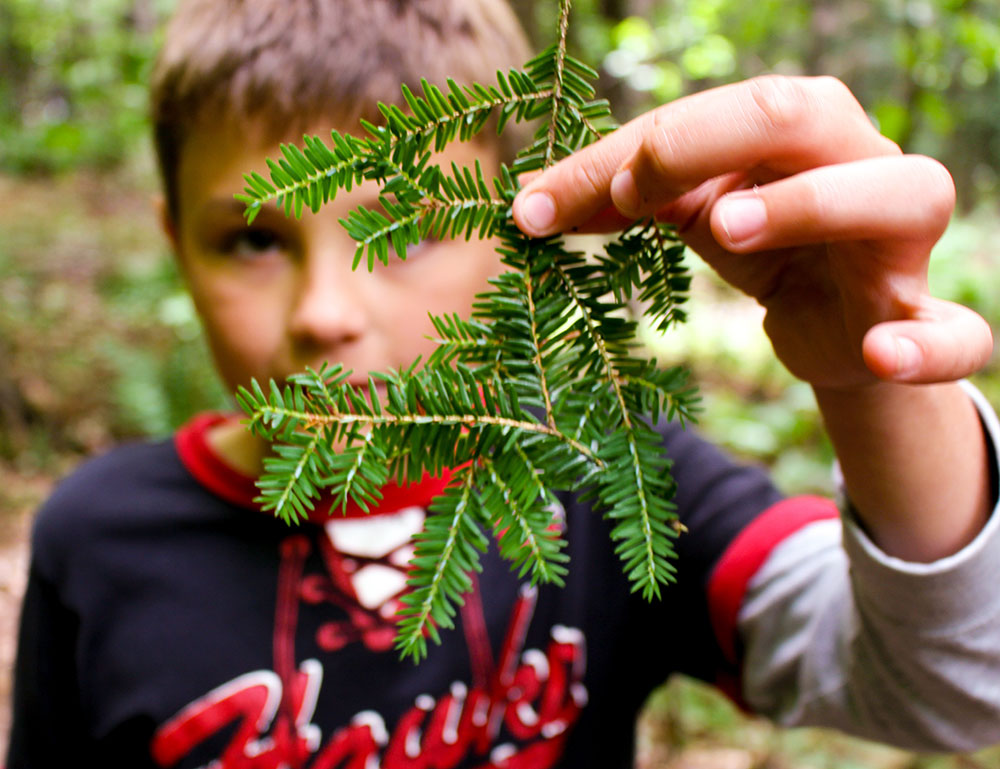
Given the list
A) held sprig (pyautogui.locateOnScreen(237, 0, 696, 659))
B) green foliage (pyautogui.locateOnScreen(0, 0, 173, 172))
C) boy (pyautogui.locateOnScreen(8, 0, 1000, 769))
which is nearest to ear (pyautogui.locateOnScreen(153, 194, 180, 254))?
boy (pyautogui.locateOnScreen(8, 0, 1000, 769))

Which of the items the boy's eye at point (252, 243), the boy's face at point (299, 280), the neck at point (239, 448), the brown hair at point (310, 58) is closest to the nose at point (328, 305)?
the boy's face at point (299, 280)

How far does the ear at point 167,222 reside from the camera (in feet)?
4.58

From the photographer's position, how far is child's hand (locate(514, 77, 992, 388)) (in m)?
0.54

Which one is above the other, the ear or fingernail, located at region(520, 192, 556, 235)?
the ear

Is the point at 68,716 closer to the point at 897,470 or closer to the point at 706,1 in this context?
the point at 897,470

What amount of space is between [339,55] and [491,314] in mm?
795

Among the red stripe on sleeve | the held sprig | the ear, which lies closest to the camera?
the held sprig

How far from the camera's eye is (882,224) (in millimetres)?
562

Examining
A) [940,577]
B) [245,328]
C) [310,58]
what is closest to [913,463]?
[940,577]

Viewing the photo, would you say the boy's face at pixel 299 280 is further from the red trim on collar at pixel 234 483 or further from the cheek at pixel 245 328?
the red trim on collar at pixel 234 483

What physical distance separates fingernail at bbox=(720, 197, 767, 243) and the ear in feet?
3.92

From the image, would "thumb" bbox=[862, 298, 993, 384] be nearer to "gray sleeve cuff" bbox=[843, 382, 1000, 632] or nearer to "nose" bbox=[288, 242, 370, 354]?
"gray sleeve cuff" bbox=[843, 382, 1000, 632]

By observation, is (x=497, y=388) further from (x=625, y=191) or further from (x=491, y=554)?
(x=491, y=554)

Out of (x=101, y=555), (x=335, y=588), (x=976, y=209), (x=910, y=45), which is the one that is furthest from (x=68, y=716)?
(x=976, y=209)
